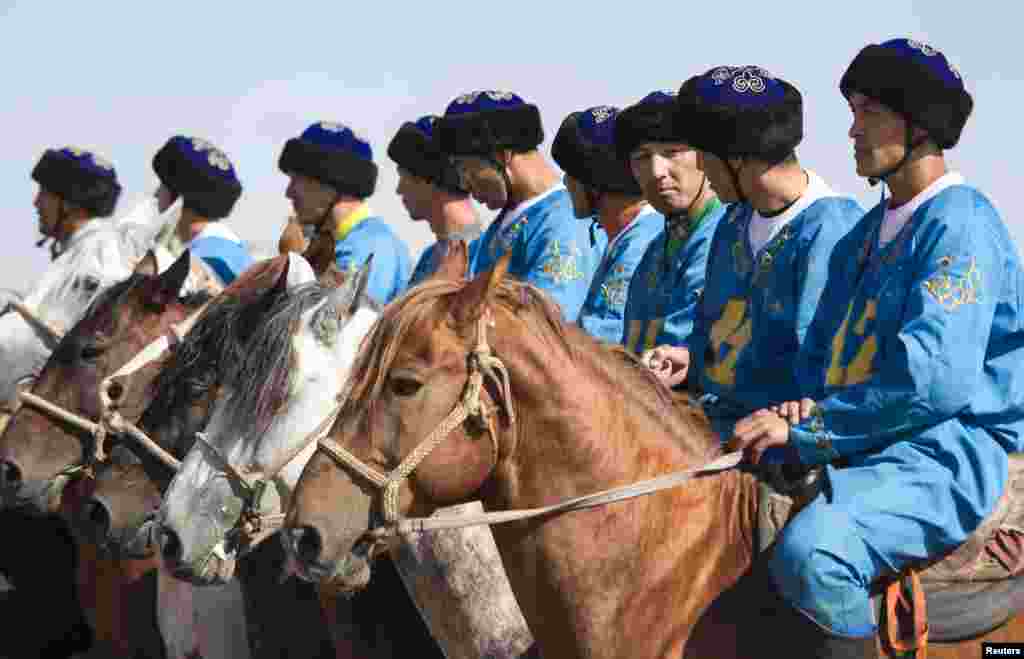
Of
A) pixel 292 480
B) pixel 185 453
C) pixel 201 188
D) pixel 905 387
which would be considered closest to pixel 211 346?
pixel 185 453

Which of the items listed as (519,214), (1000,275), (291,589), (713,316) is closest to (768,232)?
(713,316)

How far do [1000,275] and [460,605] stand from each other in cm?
213

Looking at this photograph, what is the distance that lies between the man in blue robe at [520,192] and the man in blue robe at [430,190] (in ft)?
2.71

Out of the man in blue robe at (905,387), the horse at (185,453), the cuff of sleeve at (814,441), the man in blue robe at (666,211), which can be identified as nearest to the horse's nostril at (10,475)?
the horse at (185,453)

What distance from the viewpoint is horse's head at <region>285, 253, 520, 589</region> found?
4234mm

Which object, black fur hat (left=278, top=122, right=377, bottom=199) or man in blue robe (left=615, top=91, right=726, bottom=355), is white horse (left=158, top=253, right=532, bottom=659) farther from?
black fur hat (left=278, top=122, right=377, bottom=199)

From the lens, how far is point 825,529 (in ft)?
13.9

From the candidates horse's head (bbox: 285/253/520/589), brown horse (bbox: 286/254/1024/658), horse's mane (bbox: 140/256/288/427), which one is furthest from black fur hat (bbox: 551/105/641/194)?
horse's head (bbox: 285/253/520/589)

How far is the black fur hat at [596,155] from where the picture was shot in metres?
6.93

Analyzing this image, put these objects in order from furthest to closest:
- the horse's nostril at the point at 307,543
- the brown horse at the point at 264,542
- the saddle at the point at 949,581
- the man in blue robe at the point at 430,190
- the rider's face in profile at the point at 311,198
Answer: the rider's face in profile at the point at 311,198, the man in blue robe at the point at 430,190, the brown horse at the point at 264,542, the saddle at the point at 949,581, the horse's nostril at the point at 307,543

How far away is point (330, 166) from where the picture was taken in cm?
875

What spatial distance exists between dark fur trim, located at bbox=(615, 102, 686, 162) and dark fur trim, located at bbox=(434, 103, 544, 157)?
786 millimetres

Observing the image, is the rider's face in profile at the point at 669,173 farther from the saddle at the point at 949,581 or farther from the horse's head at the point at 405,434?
the horse's head at the point at 405,434

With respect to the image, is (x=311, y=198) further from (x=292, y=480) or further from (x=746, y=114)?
(x=746, y=114)
